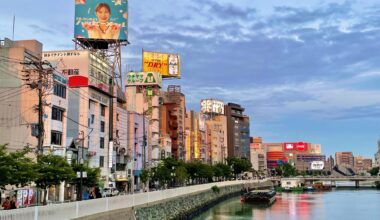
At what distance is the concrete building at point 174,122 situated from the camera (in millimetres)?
147125

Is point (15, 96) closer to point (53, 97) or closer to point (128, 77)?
point (53, 97)

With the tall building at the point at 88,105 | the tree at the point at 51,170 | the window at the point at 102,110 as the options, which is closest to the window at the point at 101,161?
the tall building at the point at 88,105

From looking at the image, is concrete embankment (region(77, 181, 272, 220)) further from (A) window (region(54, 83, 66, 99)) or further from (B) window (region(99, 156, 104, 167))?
(A) window (region(54, 83, 66, 99))

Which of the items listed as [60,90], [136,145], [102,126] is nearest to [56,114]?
[60,90]

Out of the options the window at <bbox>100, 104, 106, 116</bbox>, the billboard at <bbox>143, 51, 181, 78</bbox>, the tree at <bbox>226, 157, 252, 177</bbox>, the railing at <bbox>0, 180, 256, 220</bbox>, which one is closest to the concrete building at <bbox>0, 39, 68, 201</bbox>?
the window at <bbox>100, 104, 106, 116</bbox>

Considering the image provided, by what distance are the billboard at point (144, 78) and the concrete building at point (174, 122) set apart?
1524cm

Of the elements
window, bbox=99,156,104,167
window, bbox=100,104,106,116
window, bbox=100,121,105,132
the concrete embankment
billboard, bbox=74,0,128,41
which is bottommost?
the concrete embankment

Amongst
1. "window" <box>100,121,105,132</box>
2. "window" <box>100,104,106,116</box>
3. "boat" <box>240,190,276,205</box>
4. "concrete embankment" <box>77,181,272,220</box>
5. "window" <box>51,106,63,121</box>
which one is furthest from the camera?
"boat" <box>240,190,276,205</box>

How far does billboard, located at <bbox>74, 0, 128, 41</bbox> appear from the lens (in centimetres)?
9656

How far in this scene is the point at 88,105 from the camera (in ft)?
277

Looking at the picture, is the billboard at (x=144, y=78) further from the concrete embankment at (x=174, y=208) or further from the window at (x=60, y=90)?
the window at (x=60, y=90)

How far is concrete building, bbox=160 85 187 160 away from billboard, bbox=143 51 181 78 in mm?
9577

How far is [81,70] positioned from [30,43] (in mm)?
12508

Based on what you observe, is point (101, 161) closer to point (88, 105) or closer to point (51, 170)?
point (88, 105)
